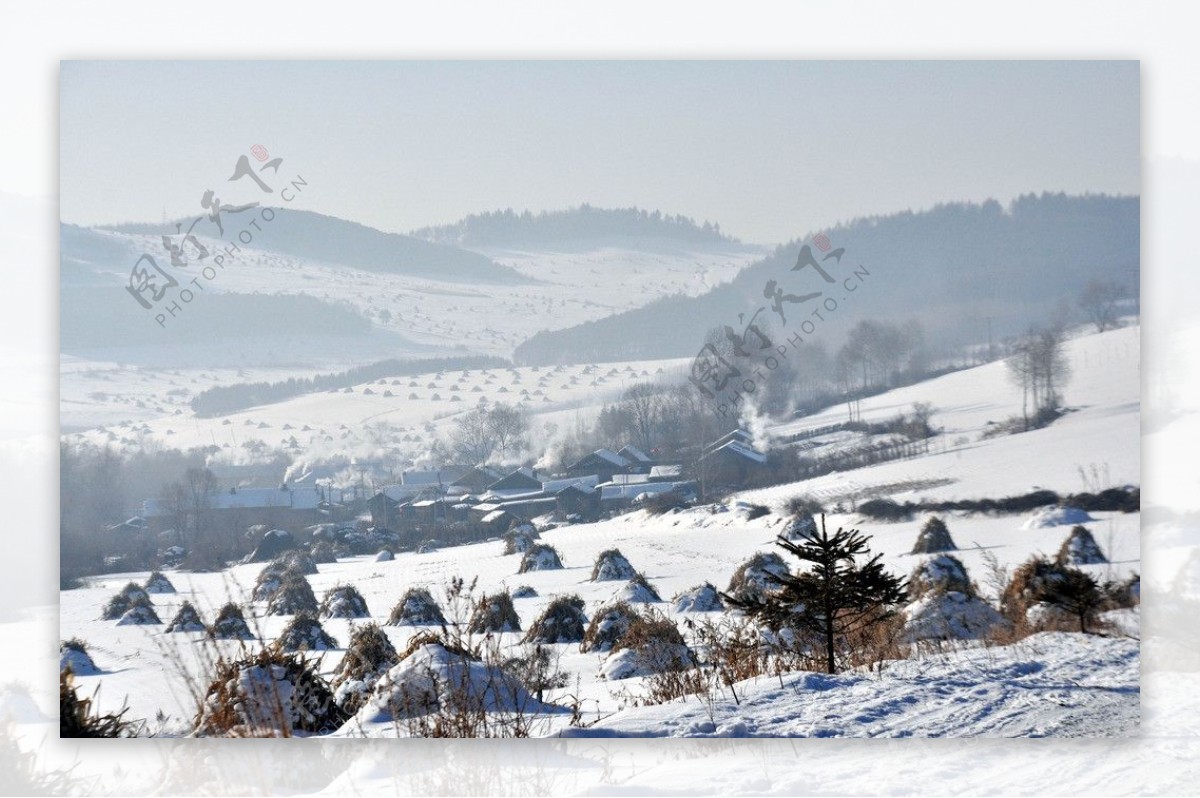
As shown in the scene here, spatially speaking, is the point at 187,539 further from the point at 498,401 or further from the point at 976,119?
the point at 976,119

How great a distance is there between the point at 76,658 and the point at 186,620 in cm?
51

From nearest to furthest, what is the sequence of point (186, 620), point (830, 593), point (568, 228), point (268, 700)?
point (268, 700), point (830, 593), point (186, 620), point (568, 228)

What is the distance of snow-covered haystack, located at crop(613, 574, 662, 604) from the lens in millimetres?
6277

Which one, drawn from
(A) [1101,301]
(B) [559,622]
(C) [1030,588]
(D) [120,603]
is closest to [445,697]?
(B) [559,622]

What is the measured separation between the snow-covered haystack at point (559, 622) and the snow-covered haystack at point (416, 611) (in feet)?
1.42

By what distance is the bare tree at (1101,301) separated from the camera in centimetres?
612

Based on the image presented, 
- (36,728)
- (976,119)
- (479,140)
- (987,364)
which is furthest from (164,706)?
(976,119)

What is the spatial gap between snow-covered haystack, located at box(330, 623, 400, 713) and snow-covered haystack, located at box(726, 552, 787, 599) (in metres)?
1.60

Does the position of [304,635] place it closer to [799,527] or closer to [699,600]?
[699,600]

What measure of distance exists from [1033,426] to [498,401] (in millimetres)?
2510

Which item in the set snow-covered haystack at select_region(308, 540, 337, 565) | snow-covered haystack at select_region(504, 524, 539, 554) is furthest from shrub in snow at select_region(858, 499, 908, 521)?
snow-covered haystack at select_region(308, 540, 337, 565)

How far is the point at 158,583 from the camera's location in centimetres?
623

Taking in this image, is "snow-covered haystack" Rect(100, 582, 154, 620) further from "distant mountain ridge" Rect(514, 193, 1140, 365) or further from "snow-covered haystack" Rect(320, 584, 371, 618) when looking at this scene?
"distant mountain ridge" Rect(514, 193, 1140, 365)

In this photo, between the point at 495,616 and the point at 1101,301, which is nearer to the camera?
the point at 1101,301
